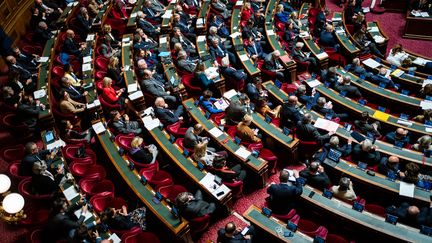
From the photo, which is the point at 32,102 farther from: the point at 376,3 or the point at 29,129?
the point at 376,3

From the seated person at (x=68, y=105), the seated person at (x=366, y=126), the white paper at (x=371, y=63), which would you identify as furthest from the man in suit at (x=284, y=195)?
the white paper at (x=371, y=63)

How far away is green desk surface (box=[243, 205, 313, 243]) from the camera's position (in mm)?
5547

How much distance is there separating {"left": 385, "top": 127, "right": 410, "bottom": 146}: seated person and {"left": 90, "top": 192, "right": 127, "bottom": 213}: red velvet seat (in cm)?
505

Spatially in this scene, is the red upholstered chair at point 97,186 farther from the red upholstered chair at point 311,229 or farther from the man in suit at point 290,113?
the man in suit at point 290,113

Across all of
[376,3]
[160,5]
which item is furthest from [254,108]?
[376,3]

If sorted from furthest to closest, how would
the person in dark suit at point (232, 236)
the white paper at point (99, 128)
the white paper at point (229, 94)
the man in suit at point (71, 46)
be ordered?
the man in suit at point (71, 46) < the white paper at point (229, 94) < the white paper at point (99, 128) < the person in dark suit at point (232, 236)

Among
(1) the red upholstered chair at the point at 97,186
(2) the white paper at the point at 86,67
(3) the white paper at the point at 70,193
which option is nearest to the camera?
(3) the white paper at the point at 70,193

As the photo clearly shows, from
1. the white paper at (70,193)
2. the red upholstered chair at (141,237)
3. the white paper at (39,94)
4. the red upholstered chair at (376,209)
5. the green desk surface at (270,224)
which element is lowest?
the red upholstered chair at (141,237)

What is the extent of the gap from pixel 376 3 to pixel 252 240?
10.9 meters

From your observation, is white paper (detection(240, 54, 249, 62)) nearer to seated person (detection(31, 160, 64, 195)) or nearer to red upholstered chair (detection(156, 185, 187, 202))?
red upholstered chair (detection(156, 185, 187, 202))

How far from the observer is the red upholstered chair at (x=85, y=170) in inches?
273

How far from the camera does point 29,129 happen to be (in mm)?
8211

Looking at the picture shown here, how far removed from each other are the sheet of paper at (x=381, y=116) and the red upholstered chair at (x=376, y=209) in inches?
93.0

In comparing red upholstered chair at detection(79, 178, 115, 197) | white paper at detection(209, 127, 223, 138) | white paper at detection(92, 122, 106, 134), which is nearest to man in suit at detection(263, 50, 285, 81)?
white paper at detection(209, 127, 223, 138)
